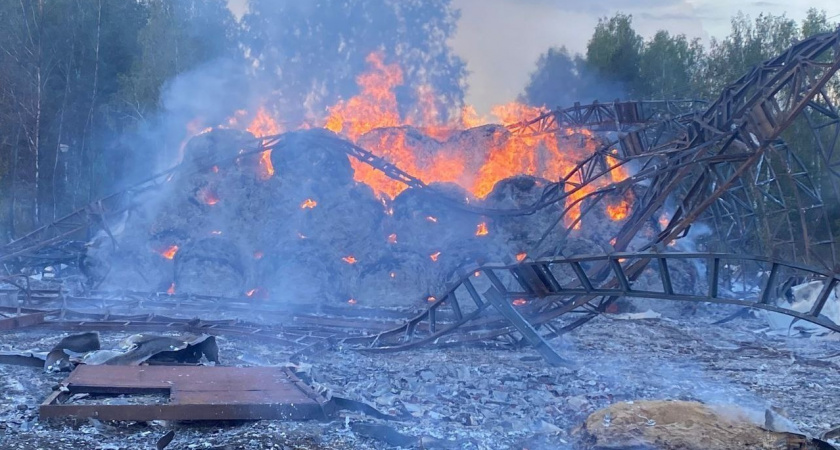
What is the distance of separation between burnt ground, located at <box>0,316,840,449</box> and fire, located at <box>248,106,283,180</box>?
10.0m

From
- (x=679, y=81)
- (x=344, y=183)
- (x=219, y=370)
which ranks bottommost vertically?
(x=219, y=370)

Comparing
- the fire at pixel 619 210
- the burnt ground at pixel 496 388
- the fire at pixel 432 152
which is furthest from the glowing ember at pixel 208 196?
the fire at pixel 619 210

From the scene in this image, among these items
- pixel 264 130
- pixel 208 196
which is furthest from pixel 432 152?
pixel 208 196

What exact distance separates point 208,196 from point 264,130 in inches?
204

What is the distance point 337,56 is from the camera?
30.7m

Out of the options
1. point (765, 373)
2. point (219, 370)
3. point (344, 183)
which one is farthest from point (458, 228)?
point (219, 370)

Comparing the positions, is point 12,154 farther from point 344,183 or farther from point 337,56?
point 344,183

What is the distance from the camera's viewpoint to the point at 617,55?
42.5m

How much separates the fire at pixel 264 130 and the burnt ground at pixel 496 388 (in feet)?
32.9

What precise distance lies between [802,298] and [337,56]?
21289mm

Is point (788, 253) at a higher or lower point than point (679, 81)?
lower

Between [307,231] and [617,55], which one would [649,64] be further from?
[307,231]

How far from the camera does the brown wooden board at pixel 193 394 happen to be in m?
6.99

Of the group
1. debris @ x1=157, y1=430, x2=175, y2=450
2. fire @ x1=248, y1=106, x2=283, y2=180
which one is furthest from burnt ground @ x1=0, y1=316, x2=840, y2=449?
fire @ x1=248, y1=106, x2=283, y2=180
